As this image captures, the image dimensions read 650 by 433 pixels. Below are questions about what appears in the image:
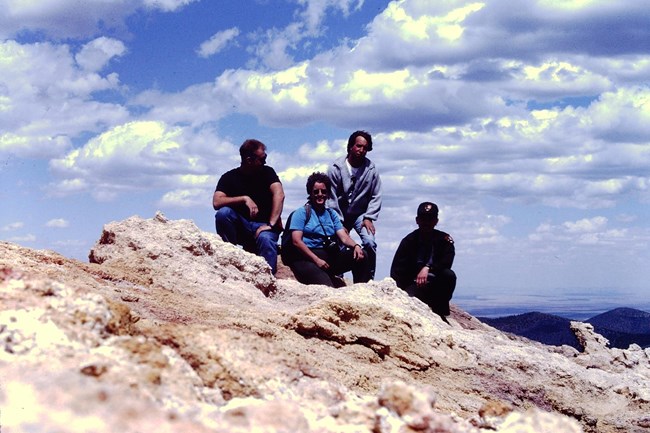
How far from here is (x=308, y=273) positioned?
8.56 meters

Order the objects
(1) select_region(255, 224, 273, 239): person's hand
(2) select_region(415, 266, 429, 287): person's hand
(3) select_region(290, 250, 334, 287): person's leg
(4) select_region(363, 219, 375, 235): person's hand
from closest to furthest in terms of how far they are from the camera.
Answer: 1. (3) select_region(290, 250, 334, 287): person's leg
2. (1) select_region(255, 224, 273, 239): person's hand
3. (2) select_region(415, 266, 429, 287): person's hand
4. (4) select_region(363, 219, 375, 235): person's hand

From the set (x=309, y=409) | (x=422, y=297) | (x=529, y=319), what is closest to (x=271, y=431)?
(x=309, y=409)

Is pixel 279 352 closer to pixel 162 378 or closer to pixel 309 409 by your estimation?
pixel 309 409

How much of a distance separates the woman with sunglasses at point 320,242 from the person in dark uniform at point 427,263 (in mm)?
514

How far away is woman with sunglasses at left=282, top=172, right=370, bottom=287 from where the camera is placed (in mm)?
8664

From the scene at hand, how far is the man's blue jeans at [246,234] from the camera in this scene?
8.67 metres

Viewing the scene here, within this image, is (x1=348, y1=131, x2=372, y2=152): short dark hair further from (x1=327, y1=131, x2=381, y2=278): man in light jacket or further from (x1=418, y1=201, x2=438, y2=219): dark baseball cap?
(x1=418, y1=201, x2=438, y2=219): dark baseball cap

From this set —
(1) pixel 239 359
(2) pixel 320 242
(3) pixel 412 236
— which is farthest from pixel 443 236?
(1) pixel 239 359

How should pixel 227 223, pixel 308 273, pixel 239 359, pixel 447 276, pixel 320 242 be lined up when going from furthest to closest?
pixel 447 276
pixel 320 242
pixel 227 223
pixel 308 273
pixel 239 359

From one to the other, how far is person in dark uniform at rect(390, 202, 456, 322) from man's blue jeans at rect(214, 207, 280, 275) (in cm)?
159

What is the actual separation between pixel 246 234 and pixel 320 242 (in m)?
0.89

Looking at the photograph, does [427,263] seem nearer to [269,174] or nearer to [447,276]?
[447,276]

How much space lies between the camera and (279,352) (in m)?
3.29

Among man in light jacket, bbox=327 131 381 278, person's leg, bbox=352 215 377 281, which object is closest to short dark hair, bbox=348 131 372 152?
man in light jacket, bbox=327 131 381 278
